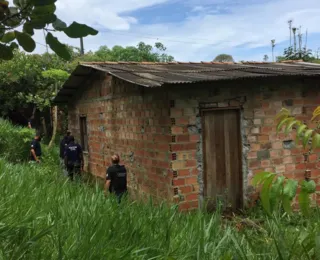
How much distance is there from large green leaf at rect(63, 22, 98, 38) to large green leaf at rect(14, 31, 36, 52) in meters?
0.22

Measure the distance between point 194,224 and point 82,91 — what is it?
8.49 meters

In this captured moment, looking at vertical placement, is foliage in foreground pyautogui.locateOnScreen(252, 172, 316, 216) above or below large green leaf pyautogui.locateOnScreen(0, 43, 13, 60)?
below

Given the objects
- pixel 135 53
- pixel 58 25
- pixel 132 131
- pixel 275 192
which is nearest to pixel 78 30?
pixel 58 25

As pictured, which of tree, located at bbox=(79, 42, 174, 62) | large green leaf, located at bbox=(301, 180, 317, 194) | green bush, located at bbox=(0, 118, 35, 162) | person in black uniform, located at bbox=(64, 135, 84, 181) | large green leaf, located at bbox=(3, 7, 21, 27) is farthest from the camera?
tree, located at bbox=(79, 42, 174, 62)

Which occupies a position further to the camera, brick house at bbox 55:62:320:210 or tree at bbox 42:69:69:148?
tree at bbox 42:69:69:148

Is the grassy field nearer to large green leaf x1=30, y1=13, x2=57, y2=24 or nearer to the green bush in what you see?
large green leaf x1=30, y1=13, x2=57, y2=24

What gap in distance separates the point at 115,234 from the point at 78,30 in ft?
6.73

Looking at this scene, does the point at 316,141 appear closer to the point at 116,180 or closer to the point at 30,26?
the point at 30,26

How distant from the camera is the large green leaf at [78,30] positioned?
109cm

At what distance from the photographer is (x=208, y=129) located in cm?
688

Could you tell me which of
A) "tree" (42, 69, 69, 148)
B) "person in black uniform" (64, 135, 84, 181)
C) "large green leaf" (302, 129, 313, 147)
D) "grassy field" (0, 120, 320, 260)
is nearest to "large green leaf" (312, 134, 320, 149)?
"large green leaf" (302, 129, 313, 147)

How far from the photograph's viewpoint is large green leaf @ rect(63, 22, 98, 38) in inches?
42.9

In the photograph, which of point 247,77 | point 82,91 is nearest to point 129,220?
point 247,77

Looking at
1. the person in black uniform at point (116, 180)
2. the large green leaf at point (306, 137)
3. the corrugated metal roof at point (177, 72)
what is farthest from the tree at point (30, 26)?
the person in black uniform at point (116, 180)
